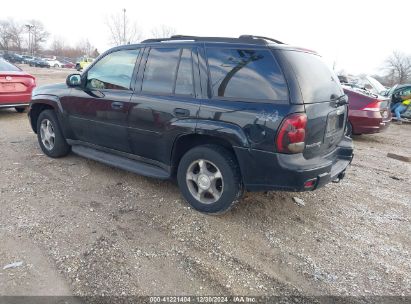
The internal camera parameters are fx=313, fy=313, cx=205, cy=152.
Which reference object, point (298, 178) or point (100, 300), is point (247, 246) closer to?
point (298, 178)

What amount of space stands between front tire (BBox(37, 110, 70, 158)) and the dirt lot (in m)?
0.42

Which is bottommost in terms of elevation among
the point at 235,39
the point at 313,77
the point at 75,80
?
the point at 75,80

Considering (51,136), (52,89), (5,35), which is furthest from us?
(5,35)

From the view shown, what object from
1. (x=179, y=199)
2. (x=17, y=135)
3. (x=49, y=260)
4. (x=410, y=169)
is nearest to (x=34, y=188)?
(x=49, y=260)

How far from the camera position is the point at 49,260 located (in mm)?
2732

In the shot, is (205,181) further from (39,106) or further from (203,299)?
(39,106)

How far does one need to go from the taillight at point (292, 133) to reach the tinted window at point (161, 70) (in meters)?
1.38

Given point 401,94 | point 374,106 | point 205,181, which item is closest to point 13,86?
point 205,181

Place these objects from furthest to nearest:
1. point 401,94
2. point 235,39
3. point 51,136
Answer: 1. point 401,94
2. point 51,136
3. point 235,39

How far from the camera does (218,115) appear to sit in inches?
124

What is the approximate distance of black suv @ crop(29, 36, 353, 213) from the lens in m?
2.94

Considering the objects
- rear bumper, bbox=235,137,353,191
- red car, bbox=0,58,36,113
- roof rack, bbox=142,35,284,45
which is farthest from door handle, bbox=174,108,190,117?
red car, bbox=0,58,36,113

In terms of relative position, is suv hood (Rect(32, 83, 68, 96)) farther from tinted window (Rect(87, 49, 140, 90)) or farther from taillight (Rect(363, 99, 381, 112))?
taillight (Rect(363, 99, 381, 112))

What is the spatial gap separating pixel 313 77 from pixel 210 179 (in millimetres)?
1498
